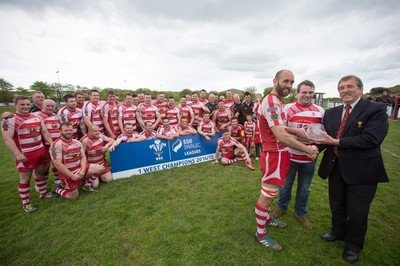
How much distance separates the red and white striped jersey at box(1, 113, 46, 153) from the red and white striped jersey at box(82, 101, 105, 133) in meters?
1.31

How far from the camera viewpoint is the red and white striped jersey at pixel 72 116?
206 inches

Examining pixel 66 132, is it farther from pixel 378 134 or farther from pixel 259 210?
pixel 378 134

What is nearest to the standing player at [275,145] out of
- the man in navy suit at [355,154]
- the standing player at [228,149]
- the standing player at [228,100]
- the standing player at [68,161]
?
the man in navy suit at [355,154]

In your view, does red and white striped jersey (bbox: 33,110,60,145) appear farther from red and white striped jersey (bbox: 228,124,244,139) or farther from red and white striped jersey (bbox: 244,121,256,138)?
red and white striped jersey (bbox: 244,121,256,138)

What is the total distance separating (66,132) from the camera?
430 cm

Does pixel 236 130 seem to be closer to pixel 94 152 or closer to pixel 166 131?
pixel 166 131

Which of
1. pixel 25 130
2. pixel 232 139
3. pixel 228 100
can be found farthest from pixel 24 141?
pixel 228 100

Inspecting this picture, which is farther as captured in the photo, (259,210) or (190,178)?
(190,178)

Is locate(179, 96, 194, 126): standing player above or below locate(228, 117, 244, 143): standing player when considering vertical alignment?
above

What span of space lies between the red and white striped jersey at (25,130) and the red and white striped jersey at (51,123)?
13.3 inches

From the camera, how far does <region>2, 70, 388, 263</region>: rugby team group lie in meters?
Result: 2.52

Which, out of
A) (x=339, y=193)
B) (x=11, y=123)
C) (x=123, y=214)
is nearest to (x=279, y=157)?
(x=339, y=193)

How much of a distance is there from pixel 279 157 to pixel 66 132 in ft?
14.9

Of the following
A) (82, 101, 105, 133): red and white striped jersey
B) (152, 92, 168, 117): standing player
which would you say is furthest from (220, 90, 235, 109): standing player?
(82, 101, 105, 133): red and white striped jersey
